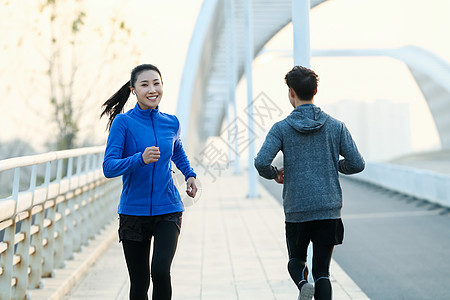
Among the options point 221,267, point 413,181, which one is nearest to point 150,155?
point 221,267

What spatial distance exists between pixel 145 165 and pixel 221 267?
11.9ft

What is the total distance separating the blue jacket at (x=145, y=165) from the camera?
3982mm

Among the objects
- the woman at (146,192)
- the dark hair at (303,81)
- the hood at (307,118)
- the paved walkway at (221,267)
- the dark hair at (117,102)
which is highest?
the dark hair at (303,81)

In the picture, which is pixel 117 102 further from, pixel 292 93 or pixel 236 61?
pixel 236 61

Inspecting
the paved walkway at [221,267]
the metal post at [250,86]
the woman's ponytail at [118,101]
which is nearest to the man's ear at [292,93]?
the woman's ponytail at [118,101]

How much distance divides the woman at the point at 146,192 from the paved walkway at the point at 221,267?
1842 millimetres

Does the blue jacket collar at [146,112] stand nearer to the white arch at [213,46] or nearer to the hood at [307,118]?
the hood at [307,118]

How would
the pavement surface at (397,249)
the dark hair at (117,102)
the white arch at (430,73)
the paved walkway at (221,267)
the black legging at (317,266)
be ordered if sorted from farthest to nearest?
the white arch at (430,73) → the pavement surface at (397,249) → the paved walkway at (221,267) → the dark hair at (117,102) → the black legging at (317,266)

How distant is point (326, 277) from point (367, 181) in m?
17.3

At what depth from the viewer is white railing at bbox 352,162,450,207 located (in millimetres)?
13242

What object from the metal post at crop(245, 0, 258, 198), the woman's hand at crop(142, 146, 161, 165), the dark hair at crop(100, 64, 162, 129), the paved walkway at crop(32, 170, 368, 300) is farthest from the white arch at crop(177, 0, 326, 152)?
the woman's hand at crop(142, 146, 161, 165)

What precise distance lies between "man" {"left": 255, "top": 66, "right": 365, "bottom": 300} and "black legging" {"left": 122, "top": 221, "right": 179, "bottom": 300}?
2.11ft

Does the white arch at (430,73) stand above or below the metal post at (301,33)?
above

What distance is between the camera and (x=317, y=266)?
4.11 metres
